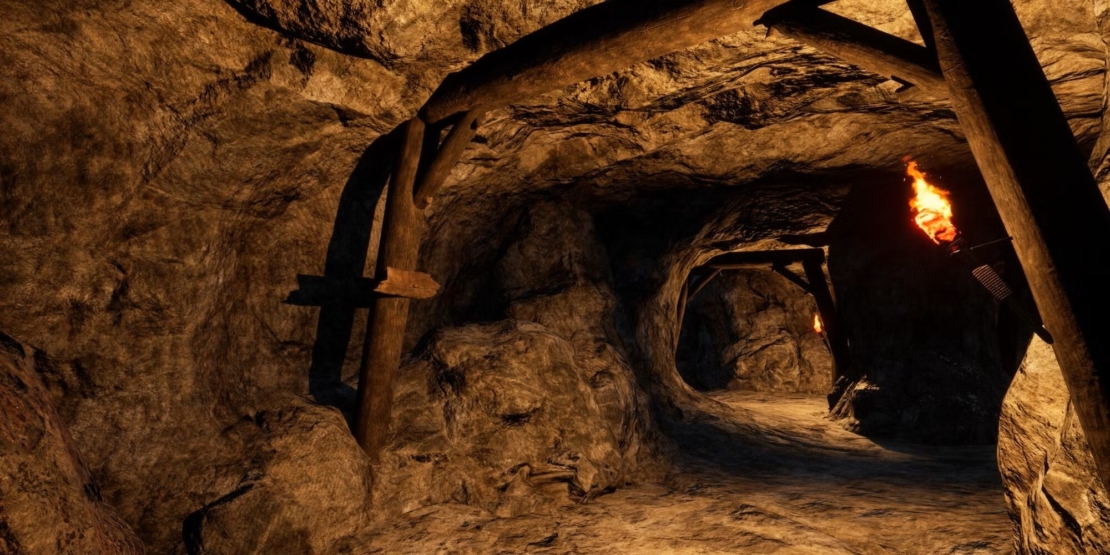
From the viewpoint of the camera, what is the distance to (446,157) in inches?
191

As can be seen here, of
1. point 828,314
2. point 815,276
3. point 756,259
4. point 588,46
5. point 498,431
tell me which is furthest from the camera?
point 756,259

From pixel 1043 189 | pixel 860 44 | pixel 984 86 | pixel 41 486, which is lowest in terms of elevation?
pixel 41 486

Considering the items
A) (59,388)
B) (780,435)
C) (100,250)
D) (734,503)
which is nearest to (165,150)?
(100,250)

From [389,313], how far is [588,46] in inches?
97.6

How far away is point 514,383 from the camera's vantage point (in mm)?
5277

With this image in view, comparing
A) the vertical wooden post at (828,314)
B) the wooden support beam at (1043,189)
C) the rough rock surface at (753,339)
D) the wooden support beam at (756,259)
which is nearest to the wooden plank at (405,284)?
the wooden support beam at (1043,189)

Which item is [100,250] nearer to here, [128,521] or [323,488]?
[128,521]

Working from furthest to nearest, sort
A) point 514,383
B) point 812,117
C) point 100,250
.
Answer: point 812,117, point 514,383, point 100,250

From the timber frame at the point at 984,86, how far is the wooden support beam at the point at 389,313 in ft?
2.16

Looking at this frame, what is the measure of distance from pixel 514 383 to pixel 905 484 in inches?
139

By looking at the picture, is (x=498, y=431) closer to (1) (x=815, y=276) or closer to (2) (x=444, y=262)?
(2) (x=444, y=262)

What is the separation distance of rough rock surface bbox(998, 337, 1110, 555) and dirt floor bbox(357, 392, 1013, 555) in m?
0.68

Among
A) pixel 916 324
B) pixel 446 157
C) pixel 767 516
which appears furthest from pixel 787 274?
pixel 446 157

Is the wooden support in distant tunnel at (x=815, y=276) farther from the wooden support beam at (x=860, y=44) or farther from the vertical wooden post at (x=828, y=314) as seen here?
the wooden support beam at (x=860, y=44)
